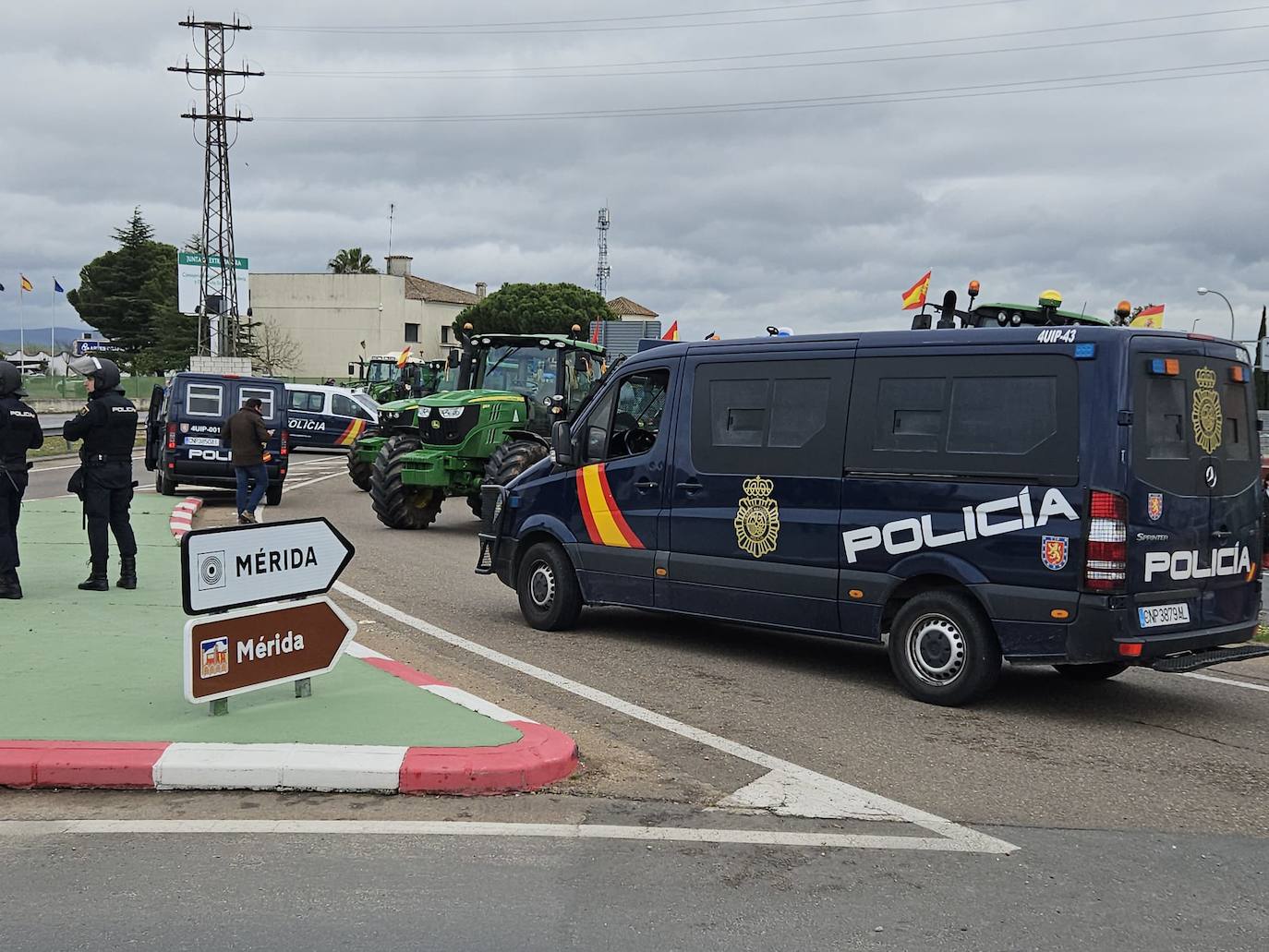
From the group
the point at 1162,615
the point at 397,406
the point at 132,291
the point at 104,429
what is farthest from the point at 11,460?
the point at 132,291

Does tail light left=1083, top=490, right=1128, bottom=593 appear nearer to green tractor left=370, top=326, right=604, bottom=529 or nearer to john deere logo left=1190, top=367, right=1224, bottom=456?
john deere logo left=1190, top=367, right=1224, bottom=456

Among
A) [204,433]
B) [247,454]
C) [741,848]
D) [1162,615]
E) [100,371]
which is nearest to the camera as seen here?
[741,848]

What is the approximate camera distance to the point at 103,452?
1112 centimetres

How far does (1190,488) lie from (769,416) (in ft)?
8.96

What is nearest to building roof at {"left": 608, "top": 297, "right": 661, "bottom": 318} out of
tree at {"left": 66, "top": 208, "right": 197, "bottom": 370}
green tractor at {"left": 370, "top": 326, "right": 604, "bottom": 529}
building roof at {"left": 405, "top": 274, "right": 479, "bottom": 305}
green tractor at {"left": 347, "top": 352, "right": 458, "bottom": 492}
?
building roof at {"left": 405, "top": 274, "right": 479, "bottom": 305}

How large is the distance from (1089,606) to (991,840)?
2321mm

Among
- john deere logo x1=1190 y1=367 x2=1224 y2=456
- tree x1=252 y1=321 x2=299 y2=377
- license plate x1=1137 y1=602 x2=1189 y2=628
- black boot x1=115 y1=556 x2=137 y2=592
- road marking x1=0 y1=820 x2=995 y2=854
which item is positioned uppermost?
tree x1=252 y1=321 x2=299 y2=377

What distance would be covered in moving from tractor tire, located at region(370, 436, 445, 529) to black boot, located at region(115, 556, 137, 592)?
674 cm

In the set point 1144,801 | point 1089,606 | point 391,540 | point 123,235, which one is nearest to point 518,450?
point 391,540

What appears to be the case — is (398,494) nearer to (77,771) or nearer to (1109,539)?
(77,771)

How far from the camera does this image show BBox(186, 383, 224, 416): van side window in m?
21.6

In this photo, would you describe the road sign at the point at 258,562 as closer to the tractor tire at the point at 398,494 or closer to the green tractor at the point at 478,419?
the green tractor at the point at 478,419

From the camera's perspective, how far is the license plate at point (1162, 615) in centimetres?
742

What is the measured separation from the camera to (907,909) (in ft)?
15.2
